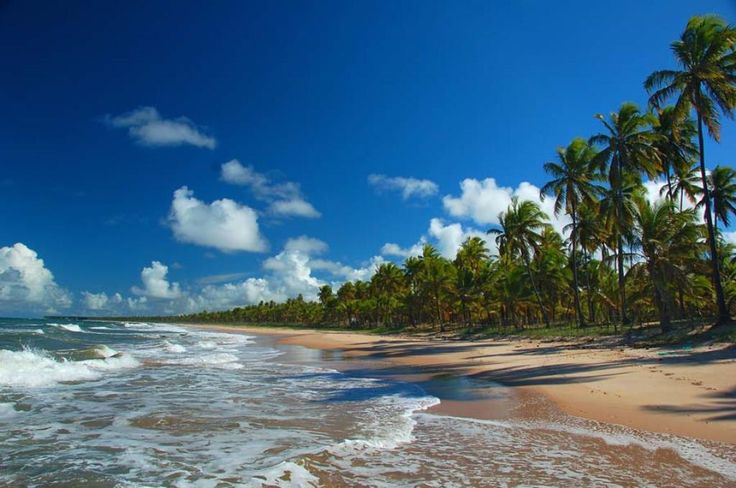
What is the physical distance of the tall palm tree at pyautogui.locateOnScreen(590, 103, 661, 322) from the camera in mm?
26172

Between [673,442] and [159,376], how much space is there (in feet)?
48.2

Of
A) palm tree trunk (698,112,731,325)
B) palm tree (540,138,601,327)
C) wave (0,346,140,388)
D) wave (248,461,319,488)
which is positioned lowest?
wave (0,346,140,388)

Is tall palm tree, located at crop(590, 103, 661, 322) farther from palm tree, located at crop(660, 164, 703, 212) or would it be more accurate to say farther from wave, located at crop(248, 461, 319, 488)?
wave, located at crop(248, 461, 319, 488)

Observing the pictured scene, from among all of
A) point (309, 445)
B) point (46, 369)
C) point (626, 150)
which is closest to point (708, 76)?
point (626, 150)

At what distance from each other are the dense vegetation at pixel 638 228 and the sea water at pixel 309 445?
16353 millimetres

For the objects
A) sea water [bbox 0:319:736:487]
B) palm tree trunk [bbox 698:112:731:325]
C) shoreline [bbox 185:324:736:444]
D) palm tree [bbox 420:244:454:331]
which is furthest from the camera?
palm tree [bbox 420:244:454:331]

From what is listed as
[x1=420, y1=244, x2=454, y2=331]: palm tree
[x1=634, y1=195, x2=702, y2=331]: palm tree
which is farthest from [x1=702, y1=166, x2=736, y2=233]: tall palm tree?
[x1=420, y1=244, x2=454, y2=331]: palm tree

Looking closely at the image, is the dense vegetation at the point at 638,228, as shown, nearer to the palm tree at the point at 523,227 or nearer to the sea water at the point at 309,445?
the palm tree at the point at 523,227

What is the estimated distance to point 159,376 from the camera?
51.8 ft

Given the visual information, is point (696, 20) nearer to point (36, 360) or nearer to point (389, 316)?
point (36, 360)

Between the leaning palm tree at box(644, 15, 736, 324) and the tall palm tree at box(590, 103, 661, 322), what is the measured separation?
5.67 m

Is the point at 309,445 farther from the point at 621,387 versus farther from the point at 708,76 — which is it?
the point at 708,76

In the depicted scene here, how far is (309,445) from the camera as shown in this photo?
23.1ft

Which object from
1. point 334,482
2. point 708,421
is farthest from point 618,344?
point 334,482
